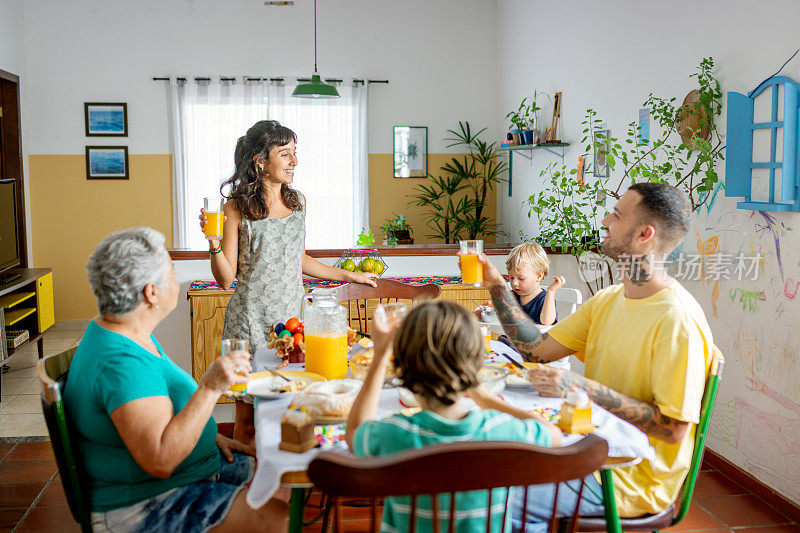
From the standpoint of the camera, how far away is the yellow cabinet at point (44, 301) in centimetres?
522

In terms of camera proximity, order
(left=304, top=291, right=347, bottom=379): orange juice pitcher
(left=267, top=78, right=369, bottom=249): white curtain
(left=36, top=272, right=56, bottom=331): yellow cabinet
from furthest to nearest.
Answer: (left=267, top=78, right=369, bottom=249): white curtain
(left=36, top=272, right=56, bottom=331): yellow cabinet
(left=304, top=291, right=347, bottom=379): orange juice pitcher

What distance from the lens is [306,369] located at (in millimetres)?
2121

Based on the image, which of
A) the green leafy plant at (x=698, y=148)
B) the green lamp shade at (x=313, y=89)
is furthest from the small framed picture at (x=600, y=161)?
the green lamp shade at (x=313, y=89)

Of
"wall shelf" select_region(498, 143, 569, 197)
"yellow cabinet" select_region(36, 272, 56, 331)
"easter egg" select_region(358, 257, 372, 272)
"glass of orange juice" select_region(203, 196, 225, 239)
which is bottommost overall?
"yellow cabinet" select_region(36, 272, 56, 331)

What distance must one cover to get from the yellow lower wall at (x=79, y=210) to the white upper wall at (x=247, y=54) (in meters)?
0.17

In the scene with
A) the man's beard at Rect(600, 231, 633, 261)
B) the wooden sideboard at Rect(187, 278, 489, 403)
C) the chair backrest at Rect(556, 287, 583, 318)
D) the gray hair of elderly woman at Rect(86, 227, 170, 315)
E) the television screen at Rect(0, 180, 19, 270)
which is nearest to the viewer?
the gray hair of elderly woman at Rect(86, 227, 170, 315)

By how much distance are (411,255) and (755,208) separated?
2070 millimetres

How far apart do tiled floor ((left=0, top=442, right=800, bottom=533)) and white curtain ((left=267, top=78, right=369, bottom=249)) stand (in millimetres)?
4052

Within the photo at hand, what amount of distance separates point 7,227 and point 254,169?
2967 millimetres

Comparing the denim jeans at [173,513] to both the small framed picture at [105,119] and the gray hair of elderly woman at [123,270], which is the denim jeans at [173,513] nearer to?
the gray hair of elderly woman at [123,270]

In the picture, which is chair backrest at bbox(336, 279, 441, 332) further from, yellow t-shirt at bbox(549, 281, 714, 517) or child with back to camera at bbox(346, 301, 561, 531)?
child with back to camera at bbox(346, 301, 561, 531)

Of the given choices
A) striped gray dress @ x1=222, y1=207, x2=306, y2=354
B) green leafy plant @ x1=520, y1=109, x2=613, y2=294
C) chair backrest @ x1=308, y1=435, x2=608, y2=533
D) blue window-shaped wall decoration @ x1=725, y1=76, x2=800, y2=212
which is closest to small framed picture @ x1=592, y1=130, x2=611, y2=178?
green leafy plant @ x1=520, y1=109, x2=613, y2=294

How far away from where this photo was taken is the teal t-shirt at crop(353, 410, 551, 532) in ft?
4.29

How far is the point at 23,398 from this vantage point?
4371 millimetres
